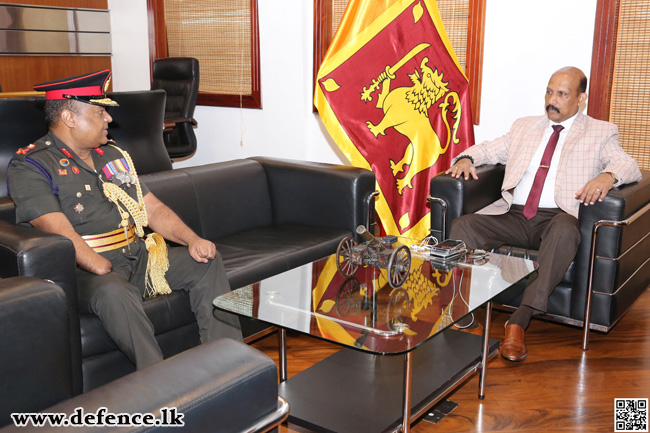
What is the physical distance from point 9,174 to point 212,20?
11.7ft

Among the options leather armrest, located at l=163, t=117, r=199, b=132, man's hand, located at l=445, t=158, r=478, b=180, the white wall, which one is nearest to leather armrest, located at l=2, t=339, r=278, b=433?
man's hand, located at l=445, t=158, r=478, b=180

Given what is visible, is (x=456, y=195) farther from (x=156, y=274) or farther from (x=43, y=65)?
(x=43, y=65)

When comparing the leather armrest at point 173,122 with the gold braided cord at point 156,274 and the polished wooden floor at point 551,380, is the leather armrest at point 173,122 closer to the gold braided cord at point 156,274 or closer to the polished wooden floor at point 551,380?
the polished wooden floor at point 551,380

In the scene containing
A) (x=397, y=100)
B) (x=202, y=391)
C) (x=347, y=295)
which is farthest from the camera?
(x=397, y=100)

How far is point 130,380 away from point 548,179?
2.49 m

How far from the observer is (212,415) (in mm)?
1043

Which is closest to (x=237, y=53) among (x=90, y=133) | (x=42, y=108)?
(x=42, y=108)

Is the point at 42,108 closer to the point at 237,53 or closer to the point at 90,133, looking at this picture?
the point at 90,133

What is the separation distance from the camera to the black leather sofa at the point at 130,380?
1.00m

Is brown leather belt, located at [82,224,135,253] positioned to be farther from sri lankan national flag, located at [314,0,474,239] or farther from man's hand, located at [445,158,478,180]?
man's hand, located at [445,158,478,180]

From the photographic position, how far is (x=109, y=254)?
7.75ft

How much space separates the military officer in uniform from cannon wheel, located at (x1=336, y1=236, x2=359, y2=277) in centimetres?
43

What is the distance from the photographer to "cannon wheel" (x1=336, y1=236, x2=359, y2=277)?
7.75 feet

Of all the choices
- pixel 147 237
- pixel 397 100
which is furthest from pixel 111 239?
pixel 397 100
